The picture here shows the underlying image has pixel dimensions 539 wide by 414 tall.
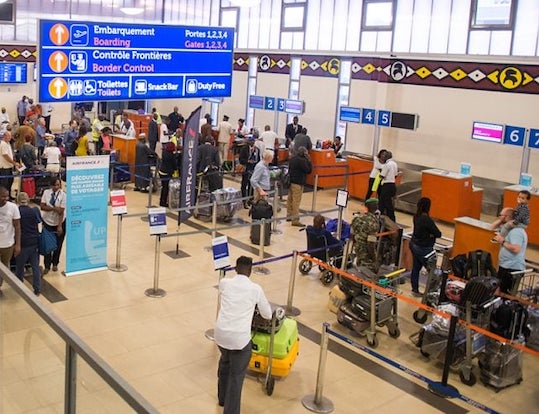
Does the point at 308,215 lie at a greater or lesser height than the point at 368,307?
greater

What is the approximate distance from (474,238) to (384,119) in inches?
299

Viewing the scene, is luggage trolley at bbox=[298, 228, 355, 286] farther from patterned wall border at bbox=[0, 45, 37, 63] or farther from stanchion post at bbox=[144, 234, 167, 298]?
patterned wall border at bbox=[0, 45, 37, 63]

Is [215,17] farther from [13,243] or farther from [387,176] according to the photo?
[13,243]

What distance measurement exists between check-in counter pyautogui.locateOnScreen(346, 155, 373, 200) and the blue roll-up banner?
21.2 feet

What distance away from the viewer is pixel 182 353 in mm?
7887

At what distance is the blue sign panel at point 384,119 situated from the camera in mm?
18031

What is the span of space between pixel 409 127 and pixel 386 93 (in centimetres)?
260

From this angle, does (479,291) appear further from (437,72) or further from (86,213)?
(437,72)

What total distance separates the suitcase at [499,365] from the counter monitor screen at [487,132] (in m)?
8.94

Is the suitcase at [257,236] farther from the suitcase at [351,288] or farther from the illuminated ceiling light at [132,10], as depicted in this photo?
the illuminated ceiling light at [132,10]

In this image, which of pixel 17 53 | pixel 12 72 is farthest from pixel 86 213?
pixel 17 53

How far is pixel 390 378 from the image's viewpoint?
765 cm

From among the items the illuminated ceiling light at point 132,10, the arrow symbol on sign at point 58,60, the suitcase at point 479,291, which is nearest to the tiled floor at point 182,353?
the suitcase at point 479,291

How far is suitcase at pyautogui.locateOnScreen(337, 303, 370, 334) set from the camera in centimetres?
852
